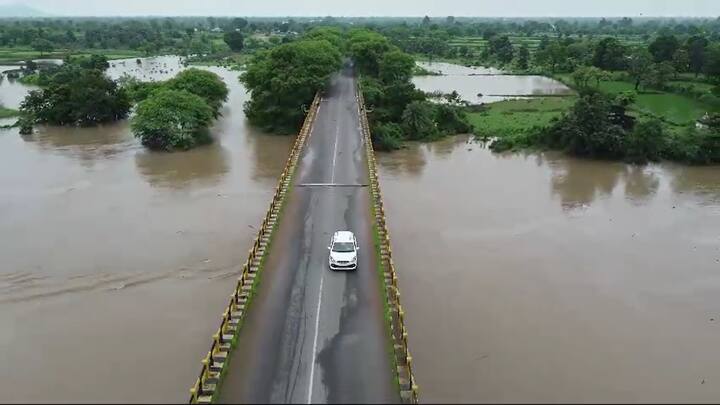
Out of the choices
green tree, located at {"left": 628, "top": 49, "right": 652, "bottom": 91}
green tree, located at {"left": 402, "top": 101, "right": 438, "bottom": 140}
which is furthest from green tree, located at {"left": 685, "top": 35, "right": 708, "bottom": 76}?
green tree, located at {"left": 402, "top": 101, "right": 438, "bottom": 140}

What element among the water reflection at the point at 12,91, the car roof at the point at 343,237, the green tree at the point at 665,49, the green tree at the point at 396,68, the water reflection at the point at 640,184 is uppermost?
the green tree at the point at 665,49

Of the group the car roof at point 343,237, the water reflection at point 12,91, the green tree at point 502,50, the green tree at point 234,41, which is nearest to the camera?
the car roof at point 343,237

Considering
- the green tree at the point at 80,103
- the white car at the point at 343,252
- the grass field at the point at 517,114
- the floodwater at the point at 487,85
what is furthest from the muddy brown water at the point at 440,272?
the floodwater at the point at 487,85

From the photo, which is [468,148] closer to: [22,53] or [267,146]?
[267,146]

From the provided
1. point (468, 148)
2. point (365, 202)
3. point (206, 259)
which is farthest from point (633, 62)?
point (206, 259)

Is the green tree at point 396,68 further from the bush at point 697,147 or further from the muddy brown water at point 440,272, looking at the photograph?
the bush at point 697,147

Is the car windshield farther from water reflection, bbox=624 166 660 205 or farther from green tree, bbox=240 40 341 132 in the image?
green tree, bbox=240 40 341 132

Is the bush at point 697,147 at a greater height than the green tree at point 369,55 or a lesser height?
lesser
